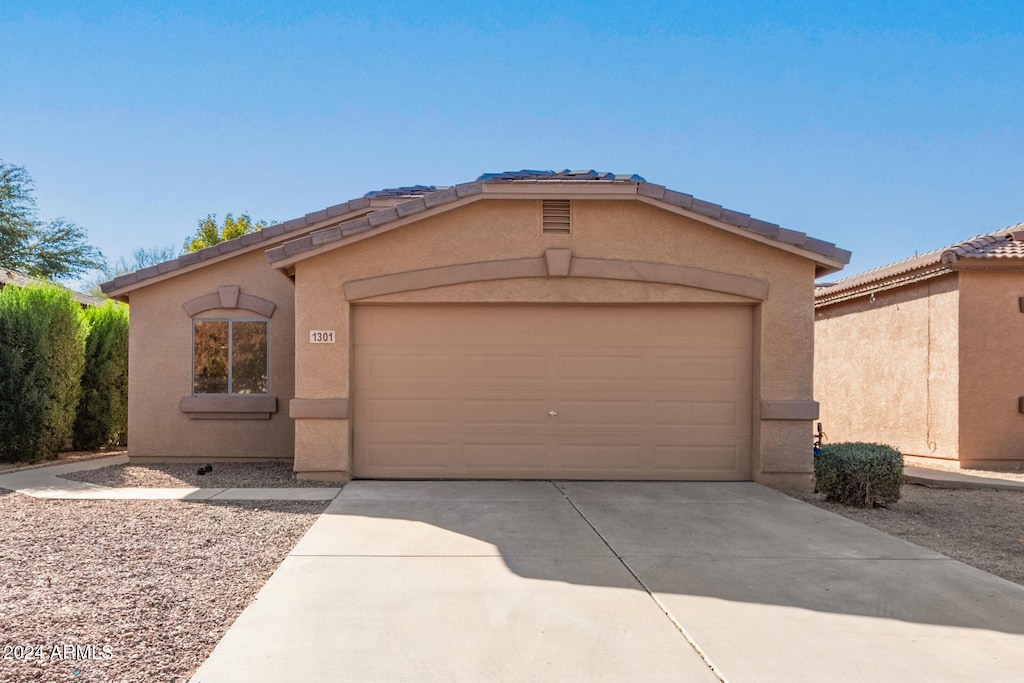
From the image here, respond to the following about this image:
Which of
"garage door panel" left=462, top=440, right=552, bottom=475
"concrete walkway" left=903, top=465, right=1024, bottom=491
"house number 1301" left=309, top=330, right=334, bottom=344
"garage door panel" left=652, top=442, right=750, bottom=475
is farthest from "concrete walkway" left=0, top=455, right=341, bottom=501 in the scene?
"concrete walkway" left=903, top=465, right=1024, bottom=491

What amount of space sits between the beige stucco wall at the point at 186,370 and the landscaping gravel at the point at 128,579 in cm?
353

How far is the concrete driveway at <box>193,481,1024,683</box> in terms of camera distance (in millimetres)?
3826

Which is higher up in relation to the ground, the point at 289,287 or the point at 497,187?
the point at 497,187

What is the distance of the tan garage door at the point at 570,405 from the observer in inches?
380

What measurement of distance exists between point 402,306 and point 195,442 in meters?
4.94

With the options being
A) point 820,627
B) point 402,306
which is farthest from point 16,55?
point 820,627

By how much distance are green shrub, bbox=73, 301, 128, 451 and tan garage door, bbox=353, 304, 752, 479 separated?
7244mm

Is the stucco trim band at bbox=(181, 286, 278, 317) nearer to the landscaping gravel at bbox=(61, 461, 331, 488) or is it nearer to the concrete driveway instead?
the landscaping gravel at bbox=(61, 461, 331, 488)

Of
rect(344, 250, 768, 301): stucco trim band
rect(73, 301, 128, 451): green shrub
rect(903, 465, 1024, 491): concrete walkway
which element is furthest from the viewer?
rect(73, 301, 128, 451): green shrub

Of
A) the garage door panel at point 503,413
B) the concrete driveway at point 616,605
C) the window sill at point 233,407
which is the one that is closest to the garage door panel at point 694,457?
the garage door panel at point 503,413

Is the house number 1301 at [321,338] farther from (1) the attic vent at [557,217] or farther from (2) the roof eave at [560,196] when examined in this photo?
(1) the attic vent at [557,217]

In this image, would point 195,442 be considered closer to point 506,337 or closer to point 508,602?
point 506,337

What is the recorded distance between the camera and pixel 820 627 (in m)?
4.40

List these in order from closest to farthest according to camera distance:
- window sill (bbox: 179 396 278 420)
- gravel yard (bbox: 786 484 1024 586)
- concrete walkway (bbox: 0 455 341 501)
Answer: gravel yard (bbox: 786 484 1024 586) < concrete walkway (bbox: 0 455 341 501) < window sill (bbox: 179 396 278 420)
